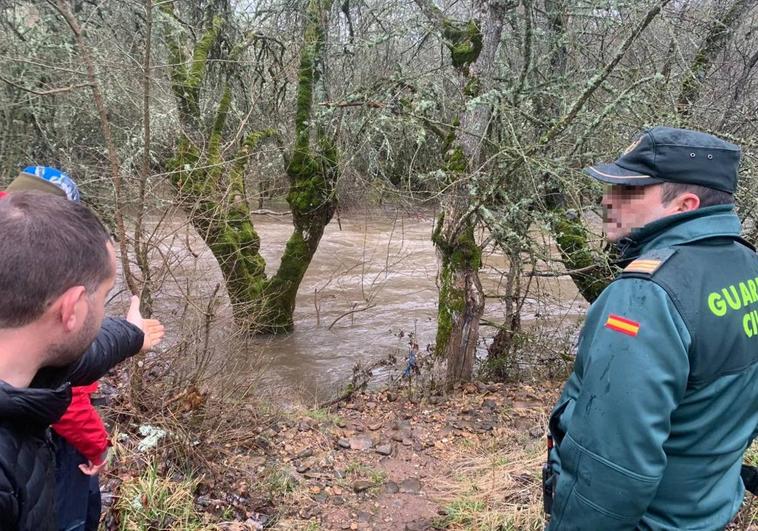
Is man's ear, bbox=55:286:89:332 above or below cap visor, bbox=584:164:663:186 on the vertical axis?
below

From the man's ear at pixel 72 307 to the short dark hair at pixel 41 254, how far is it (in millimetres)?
14

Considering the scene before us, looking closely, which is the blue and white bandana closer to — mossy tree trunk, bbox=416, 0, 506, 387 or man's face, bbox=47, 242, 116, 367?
man's face, bbox=47, 242, 116, 367

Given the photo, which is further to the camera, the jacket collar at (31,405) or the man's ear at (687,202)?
the man's ear at (687,202)

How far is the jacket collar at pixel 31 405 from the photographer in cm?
111

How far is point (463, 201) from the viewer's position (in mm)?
5617

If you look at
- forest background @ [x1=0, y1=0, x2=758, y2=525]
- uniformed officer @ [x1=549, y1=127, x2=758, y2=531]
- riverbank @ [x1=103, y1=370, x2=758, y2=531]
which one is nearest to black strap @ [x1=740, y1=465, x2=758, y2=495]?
uniformed officer @ [x1=549, y1=127, x2=758, y2=531]

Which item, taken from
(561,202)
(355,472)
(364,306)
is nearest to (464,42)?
(561,202)

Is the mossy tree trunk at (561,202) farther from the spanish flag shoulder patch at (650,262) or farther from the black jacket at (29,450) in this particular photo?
the black jacket at (29,450)

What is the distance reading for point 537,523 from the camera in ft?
10.5

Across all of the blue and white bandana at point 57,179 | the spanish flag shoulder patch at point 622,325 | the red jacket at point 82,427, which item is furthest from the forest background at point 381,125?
the spanish flag shoulder patch at point 622,325

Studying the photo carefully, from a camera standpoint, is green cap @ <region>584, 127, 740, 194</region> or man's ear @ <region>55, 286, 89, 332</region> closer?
man's ear @ <region>55, 286, 89, 332</region>

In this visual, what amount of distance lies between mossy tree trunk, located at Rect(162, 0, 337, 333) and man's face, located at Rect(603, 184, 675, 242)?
436 centimetres

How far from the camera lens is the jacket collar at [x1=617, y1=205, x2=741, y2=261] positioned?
1.51 metres

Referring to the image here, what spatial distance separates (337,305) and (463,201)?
5.66m
